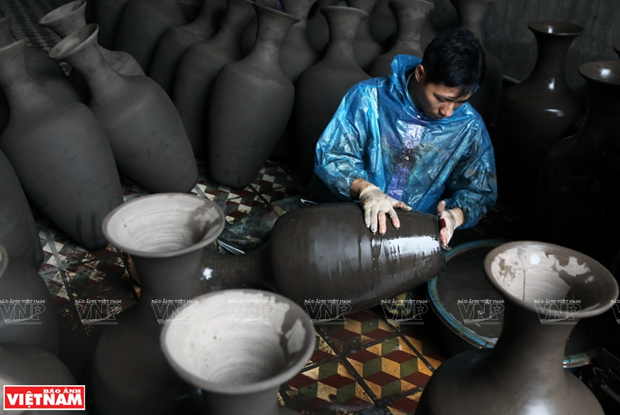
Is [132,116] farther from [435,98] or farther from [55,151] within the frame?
[435,98]

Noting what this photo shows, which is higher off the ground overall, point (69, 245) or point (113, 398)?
point (113, 398)

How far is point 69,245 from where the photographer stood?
116 inches

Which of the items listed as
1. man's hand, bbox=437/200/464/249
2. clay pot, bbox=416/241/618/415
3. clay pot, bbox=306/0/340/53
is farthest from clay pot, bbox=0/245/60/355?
clay pot, bbox=306/0/340/53

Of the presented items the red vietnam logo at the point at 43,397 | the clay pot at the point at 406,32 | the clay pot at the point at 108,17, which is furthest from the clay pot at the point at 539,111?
the clay pot at the point at 108,17

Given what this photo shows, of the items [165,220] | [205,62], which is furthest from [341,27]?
[165,220]

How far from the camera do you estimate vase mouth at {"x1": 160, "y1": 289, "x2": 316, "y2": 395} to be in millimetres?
1247

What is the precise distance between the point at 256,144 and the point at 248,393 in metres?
2.42

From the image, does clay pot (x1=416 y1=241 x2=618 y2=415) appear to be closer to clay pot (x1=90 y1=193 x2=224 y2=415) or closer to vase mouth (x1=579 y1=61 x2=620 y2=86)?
clay pot (x1=90 y1=193 x2=224 y2=415)

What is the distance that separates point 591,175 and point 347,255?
4.04 ft

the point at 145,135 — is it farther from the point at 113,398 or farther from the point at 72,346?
the point at 113,398

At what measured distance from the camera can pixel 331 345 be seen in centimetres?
239

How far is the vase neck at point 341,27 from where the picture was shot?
3168 millimetres

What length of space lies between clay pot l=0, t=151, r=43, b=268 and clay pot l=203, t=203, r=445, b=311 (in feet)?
3.46

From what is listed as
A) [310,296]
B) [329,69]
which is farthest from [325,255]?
[329,69]
